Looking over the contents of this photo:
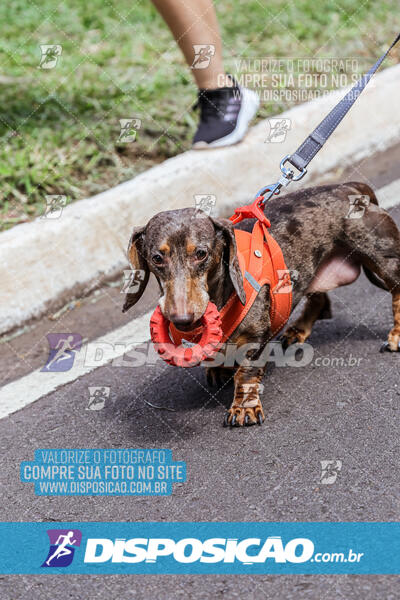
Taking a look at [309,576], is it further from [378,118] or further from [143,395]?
[378,118]

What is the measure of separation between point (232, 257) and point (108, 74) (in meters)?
3.55

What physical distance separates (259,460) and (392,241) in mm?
1251

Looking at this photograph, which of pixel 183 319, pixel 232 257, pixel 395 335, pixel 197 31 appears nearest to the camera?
pixel 183 319

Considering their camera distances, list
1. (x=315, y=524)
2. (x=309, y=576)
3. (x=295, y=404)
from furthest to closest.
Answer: (x=295, y=404) → (x=315, y=524) → (x=309, y=576)

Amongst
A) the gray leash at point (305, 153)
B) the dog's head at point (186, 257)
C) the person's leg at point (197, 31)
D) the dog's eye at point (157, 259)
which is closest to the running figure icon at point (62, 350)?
the dog's head at point (186, 257)

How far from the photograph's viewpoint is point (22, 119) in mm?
5508

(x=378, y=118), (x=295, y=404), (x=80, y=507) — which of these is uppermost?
(x=80, y=507)

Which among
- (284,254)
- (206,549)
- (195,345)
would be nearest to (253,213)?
(284,254)

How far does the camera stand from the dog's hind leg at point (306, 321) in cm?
365

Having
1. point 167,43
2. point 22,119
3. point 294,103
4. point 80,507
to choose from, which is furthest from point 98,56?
point 80,507

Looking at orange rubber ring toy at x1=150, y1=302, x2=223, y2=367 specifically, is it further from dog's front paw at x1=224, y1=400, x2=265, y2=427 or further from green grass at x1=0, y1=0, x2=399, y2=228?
green grass at x1=0, y1=0, x2=399, y2=228

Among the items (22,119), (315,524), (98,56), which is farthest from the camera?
(98,56)

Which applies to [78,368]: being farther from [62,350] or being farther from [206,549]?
[206,549]

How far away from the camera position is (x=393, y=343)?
3400 millimetres
